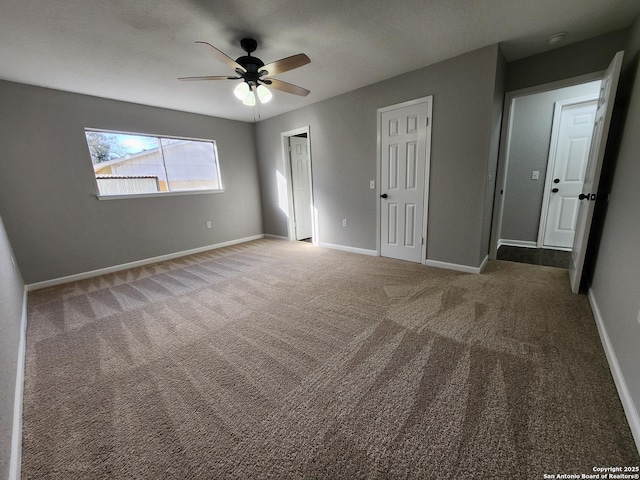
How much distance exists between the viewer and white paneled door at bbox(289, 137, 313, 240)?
16.6 feet

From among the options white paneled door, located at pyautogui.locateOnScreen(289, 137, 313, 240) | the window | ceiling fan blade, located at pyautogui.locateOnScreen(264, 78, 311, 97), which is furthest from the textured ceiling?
white paneled door, located at pyautogui.locateOnScreen(289, 137, 313, 240)

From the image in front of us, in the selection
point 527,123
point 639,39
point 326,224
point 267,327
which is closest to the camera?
point 639,39

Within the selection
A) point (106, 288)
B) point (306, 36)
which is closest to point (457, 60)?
point (306, 36)

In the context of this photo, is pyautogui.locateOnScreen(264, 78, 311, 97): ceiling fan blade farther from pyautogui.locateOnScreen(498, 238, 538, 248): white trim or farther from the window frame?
pyautogui.locateOnScreen(498, 238, 538, 248): white trim

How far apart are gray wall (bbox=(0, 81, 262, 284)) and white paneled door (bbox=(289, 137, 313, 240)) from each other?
1.64m

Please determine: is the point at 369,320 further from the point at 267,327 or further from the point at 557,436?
the point at 557,436

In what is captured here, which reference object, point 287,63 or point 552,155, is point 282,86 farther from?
point 552,155

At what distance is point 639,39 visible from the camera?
1977mm

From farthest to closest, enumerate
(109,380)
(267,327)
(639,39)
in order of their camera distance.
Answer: (267,327)
(639,39)
(109,380)

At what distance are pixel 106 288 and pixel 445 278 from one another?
4.24 m

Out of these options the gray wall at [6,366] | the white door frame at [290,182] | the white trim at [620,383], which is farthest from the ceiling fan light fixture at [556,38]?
the gray wall at [6,366]

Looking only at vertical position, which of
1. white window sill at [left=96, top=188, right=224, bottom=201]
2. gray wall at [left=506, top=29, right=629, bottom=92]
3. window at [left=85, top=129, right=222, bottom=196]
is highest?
gray wall at [left=506, top=29, right=629, bottom=92]

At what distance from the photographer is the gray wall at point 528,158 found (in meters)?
3.64

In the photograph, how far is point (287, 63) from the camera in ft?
6.91
